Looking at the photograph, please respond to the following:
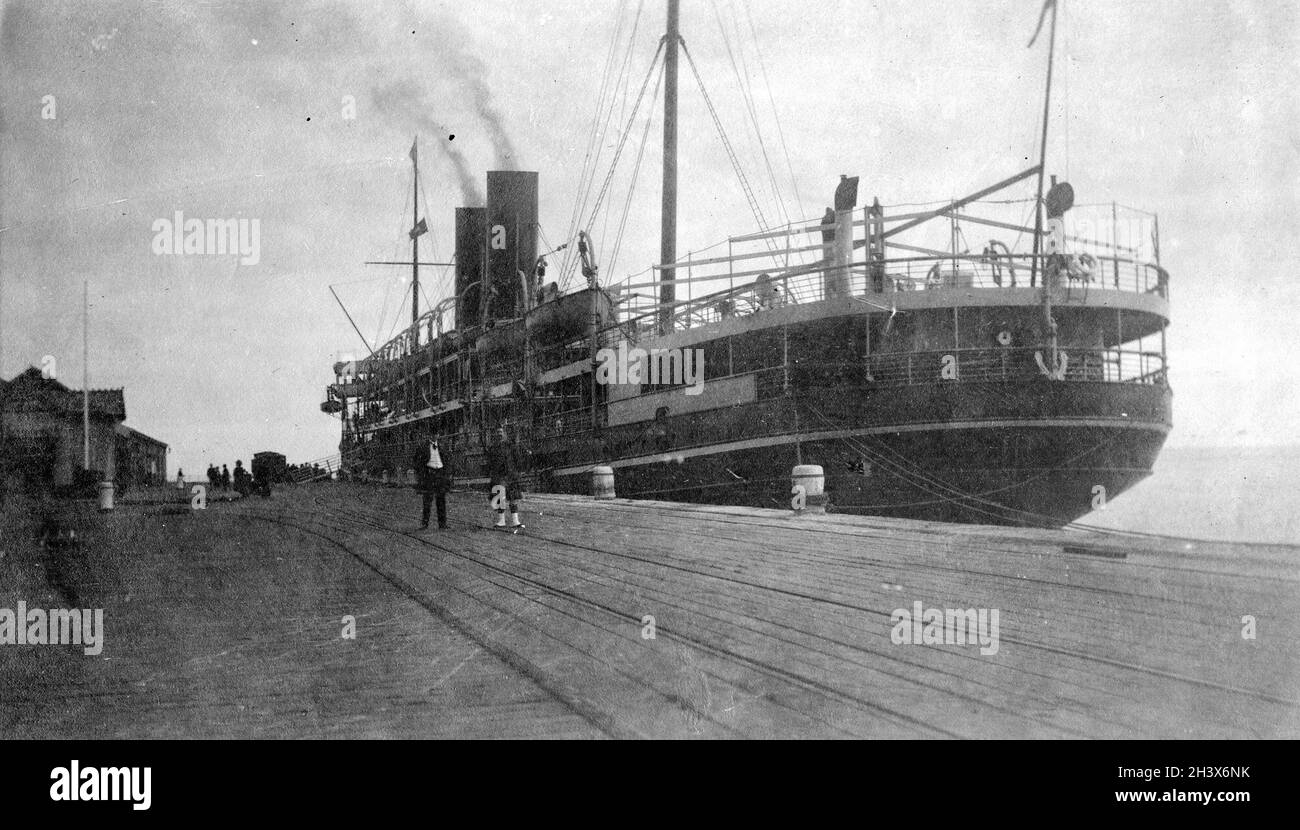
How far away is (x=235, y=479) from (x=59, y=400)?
286 inches

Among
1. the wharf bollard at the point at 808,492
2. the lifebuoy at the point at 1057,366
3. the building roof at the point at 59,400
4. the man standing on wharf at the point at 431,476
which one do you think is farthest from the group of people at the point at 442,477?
the lifebuoy at the point at 1057,366

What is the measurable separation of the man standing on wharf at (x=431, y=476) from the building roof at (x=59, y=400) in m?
8.38

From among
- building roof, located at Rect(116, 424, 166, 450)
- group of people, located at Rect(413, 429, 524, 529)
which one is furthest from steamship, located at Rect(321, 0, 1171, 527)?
building roof, located at Rect(116, 424, 166, 450)

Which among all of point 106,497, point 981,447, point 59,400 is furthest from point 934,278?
point 59,400

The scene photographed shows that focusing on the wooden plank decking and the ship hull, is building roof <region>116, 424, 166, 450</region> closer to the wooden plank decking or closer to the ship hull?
the ship hull

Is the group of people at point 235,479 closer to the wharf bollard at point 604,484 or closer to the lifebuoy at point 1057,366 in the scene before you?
the wharf bollard at point 604,484

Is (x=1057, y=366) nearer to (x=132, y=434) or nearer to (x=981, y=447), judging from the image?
(x=981, y=447)

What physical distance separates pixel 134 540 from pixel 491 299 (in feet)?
81.2

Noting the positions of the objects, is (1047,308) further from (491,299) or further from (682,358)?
(491,299)

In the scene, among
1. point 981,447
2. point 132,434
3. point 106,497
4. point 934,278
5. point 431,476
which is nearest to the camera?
point 431,476

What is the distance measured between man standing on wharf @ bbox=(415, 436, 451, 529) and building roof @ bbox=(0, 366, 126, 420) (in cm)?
838

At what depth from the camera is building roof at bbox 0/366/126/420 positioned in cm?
1659

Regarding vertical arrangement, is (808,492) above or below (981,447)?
below

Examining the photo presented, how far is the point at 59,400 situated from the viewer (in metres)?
24.3
